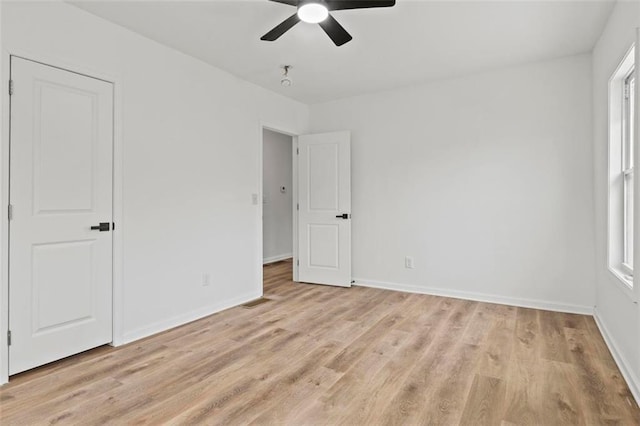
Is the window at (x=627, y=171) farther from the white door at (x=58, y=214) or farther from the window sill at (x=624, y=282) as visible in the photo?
the white door at (x=58, y=214)

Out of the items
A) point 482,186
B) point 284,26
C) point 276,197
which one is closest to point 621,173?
point 482,186

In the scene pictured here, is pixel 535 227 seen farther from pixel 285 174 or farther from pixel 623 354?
pixel 285 174

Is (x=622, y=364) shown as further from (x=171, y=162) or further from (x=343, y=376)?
(x=171, y=162)

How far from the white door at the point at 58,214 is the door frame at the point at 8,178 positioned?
32 mm

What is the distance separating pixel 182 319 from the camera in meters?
3.38

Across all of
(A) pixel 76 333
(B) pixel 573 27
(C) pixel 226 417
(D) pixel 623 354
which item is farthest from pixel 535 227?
(A) pixel 76 333

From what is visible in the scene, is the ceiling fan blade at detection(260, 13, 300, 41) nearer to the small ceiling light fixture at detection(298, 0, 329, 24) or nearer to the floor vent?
Result: the small ceiling light fixture at detection(298, 0, 329, 24)

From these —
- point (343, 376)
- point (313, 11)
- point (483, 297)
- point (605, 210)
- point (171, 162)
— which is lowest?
point (343, 376)

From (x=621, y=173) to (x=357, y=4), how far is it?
8.01 ft

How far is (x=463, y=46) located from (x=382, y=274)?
2771mm

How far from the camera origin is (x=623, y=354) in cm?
239

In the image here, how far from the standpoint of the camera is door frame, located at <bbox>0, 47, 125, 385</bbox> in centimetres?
224

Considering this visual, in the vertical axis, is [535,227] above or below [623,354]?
above

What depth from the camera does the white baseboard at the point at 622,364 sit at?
2.06m
